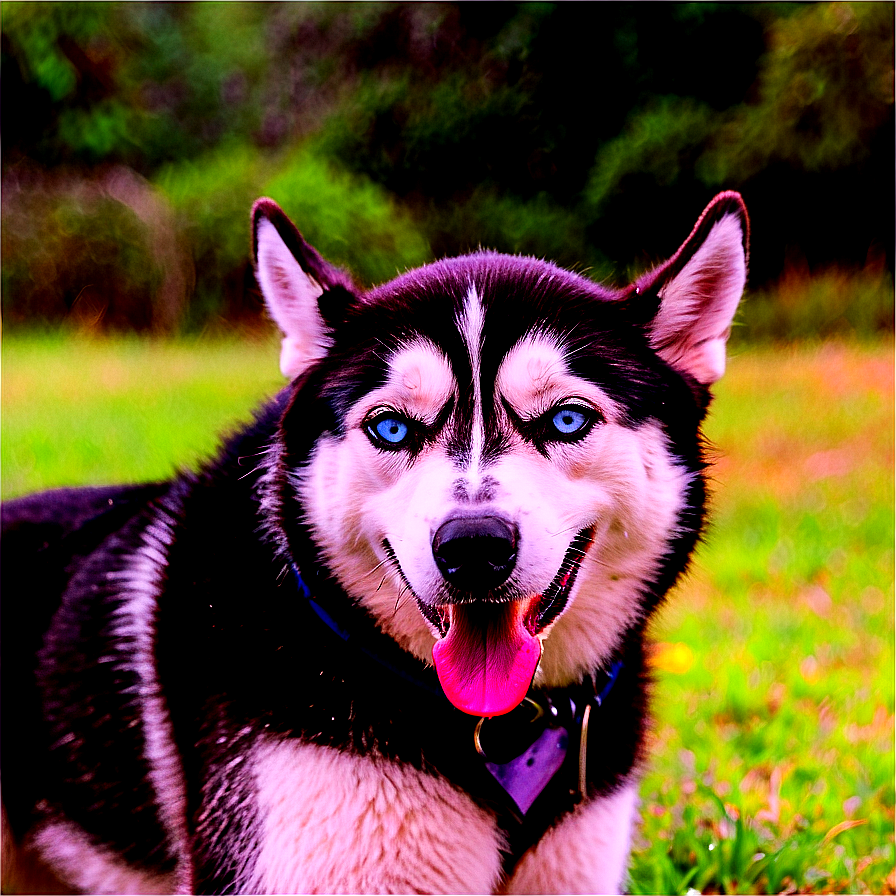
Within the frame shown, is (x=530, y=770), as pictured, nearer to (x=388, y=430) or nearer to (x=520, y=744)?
(x=520, y=744)

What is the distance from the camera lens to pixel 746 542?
5.56 meters

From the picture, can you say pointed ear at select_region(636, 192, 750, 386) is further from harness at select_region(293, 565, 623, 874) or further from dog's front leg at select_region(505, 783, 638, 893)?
dog's front leg at select_region(505, 783, 638, 893)

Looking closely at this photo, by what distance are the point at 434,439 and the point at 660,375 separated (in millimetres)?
578

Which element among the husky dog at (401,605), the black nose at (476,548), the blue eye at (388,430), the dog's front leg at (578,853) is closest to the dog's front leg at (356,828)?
the husky dog at (401,605)

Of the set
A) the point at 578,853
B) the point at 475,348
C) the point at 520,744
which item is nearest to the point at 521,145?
the point at 475,348

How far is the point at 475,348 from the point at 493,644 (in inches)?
24.6

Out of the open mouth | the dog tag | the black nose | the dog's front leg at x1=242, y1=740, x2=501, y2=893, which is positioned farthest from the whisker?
the dog tag

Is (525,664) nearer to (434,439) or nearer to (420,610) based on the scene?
(420,610)

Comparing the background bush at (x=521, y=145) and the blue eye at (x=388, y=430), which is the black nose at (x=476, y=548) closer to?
the blue eye at (x=388, y=430)

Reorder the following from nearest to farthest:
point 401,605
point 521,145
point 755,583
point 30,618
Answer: point 401,605 < point 30,618 < point 755,583 < point 521,145

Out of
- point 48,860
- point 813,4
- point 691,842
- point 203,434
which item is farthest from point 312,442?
point 813,4

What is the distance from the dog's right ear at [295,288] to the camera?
220 cm

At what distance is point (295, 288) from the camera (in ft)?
7.44

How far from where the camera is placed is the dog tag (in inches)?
83.4
